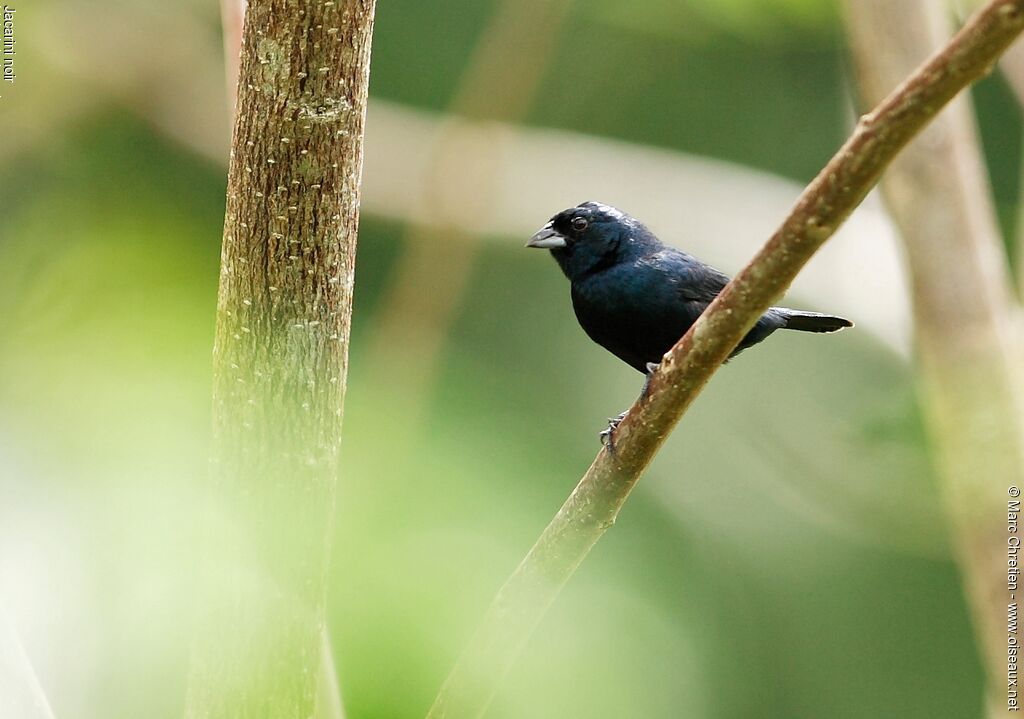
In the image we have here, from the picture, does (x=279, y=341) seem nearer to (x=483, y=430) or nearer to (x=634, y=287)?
(x=483, y=430)

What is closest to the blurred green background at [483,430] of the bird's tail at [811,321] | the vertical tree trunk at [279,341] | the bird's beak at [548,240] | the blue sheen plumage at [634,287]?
the vertical tree trunk at [279,341]

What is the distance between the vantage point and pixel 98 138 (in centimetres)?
632

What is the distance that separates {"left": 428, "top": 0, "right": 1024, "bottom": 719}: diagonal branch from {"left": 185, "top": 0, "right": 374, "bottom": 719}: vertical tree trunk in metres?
0.36

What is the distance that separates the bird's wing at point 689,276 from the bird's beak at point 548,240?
311 mm

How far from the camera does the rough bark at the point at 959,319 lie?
4.00 m

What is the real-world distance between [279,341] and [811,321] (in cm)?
224

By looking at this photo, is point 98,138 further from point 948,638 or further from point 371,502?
point 948,638

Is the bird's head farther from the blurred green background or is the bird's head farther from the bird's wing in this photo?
the blurred green background

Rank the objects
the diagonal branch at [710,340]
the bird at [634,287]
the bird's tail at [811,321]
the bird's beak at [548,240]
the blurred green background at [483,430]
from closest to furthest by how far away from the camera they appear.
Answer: the diagonal branch at [710,340], the blurred green background at [483,430], the bird at [634,287], the bird's tail at [811,321], the bird's beak at [548,240]

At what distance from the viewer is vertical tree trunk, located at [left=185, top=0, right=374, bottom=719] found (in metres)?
1.71

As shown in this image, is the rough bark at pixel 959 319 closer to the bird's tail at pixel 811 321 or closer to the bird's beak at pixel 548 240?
the bird's tail at pixel 811 321

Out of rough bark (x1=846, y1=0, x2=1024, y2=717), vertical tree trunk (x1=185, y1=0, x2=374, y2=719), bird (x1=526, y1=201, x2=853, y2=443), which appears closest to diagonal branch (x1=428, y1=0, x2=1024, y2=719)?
vertical tree trunk (x1=185, y1=0, x2=374, y2=719)

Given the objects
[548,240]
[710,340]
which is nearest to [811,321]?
[548,240]

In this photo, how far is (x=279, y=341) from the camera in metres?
1.74
